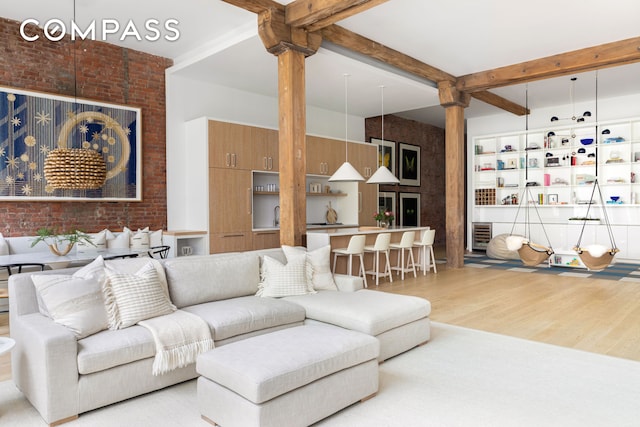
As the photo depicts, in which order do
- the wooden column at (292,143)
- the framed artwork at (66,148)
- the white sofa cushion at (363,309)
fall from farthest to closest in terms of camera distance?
1. the wooden column at (292,143)
2. the framed artwork at (66,148)
3. the white sofa cushion at (363,309)

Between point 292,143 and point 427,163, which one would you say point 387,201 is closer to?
point 427,163

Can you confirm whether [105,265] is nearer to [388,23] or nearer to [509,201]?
[388,23]

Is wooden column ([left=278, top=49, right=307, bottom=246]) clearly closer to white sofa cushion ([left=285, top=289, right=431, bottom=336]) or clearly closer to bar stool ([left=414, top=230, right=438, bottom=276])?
white sofa cushion ([left=285, top=289, right=431, bottom=336])

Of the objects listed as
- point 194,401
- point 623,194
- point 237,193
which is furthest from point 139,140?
point 623,194

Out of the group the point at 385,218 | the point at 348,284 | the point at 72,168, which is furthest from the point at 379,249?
the point at 72,168

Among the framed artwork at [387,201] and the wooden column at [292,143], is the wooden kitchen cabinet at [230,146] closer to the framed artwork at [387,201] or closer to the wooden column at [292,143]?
the wooden column at [292,143]

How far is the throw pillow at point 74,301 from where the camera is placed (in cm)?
273

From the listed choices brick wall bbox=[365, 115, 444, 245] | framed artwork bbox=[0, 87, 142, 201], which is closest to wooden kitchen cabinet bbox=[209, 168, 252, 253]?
framed artwork bbox=[0, 87, 142, 201]

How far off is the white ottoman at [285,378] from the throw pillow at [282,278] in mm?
1159

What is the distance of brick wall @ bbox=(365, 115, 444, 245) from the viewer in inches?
438

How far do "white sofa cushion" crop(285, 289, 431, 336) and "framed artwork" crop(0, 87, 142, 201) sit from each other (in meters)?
2.84

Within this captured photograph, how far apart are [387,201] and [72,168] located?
7.59 meters

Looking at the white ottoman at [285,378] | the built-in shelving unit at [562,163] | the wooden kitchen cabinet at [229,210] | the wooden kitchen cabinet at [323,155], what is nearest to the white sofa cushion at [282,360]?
the white ottoman at [285,378]

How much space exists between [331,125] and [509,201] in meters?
4.64
